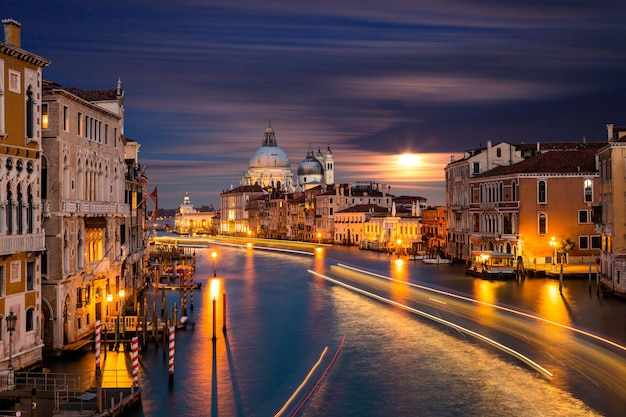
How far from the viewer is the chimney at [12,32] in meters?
18.1

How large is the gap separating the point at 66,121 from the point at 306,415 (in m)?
9.70

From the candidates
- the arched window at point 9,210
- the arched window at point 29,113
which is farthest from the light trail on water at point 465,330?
the arched window at point 29,113

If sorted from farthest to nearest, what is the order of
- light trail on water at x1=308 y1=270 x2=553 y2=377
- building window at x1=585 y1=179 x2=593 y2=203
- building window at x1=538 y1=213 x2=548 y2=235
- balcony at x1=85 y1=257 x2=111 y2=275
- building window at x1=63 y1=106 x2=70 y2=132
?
building window at x1=538 y1=213 x2=548 y2=235 < building window at x1=585 y1=179 x2=593 y2=203 < balcony at x1=85 y1=257 x2=111 y2=275 < building window at x1=63 y1=106 x2=70 y2=132 < light trail on water at x1=308 y1=270 x2=553 y2=377

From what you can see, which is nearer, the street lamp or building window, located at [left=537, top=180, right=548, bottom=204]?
the street lamp

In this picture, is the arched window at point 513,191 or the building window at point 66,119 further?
the arched window at point 513,191

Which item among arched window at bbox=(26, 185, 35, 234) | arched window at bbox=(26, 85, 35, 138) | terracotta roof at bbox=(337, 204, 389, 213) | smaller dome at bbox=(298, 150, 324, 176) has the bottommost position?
arched window at bbox=(26, 185, 35, 234)

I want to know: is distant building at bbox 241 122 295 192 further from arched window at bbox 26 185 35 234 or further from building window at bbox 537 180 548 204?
arched window at bbox 26 185 35 234

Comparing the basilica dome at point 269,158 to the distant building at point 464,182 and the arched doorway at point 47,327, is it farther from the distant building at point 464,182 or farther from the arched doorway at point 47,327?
the arched doorway at point 47,327

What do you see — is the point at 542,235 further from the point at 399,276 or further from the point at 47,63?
the point at 47,63

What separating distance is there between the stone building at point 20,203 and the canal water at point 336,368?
1547 millimetres

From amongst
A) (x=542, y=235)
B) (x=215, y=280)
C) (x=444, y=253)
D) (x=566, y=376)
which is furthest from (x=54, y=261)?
(x=444, y=253)

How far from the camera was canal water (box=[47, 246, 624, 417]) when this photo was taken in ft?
55.5

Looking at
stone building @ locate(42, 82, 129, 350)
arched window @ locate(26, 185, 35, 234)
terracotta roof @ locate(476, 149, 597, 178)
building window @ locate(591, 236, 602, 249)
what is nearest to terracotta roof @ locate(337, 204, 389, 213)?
terracotta roof @ locate(476, 149, 597, 178)

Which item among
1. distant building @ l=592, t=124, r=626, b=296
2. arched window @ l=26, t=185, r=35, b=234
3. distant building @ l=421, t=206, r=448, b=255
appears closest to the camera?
arched window @ l=26, t=185, r=35, b=234
